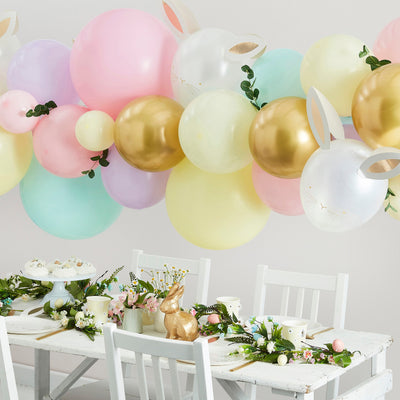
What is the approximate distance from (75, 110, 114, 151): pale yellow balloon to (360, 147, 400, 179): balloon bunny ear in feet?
2.63

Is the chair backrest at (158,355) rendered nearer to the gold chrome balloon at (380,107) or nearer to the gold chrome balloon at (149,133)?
the gold chrome balloon at (149,133)

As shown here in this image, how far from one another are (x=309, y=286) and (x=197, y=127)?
1242 millimetres

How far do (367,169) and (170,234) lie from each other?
227 centimetres

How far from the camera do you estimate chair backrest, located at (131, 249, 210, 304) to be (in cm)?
300

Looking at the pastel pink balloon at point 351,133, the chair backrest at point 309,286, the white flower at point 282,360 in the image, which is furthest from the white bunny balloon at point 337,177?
the chair backrest at point 309,286

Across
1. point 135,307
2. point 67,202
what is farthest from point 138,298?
point 67,202

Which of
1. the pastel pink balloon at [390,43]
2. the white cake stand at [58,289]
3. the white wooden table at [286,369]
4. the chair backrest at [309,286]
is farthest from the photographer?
the chair backrest at [309,286]

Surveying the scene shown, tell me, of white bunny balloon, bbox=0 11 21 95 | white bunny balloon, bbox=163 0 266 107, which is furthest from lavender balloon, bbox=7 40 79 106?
white bunny balloon, bbox=163 0 266 107

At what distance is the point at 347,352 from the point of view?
2066 mm

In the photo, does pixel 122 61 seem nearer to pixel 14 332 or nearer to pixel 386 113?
pixel 386 113

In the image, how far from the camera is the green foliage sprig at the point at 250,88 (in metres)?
1.81

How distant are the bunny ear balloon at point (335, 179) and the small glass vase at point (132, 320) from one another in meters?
0.90

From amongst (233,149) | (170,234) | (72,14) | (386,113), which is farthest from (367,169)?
(72,14)

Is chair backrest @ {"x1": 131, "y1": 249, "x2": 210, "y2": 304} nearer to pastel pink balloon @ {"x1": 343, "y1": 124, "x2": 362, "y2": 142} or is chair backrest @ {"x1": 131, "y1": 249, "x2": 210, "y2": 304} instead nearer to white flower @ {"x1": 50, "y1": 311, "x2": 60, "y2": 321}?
white flower @ {"x1": 50, "y1": 311, "x2": 60, "y2": 321}
